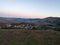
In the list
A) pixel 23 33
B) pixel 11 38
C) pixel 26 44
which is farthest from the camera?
pixel 23 33

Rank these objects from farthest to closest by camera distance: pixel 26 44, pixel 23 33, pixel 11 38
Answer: pixel 23 33
pixel 11 38
pixel 26 44

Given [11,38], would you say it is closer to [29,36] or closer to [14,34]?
[14,34]

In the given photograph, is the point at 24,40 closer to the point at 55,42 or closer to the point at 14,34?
the point at 14,34

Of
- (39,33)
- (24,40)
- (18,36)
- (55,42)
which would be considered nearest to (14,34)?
(18,36)

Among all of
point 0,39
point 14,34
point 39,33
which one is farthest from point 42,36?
point 0,39

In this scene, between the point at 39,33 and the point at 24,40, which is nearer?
the point at 24,40
